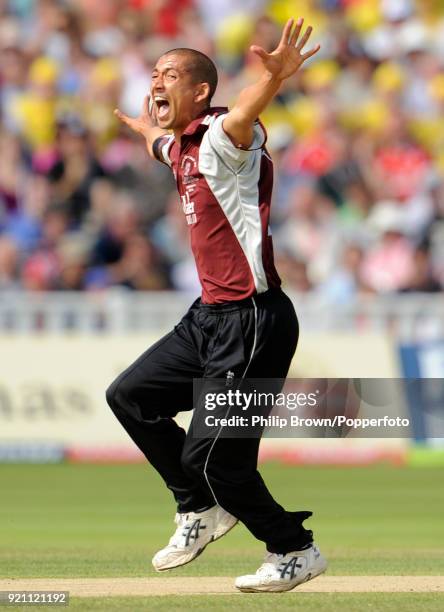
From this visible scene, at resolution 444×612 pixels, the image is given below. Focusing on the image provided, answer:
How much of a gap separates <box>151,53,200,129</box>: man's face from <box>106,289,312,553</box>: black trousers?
0.89 meters

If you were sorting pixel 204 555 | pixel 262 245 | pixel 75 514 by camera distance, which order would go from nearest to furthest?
1. pixel 262 245
2. pixel 204 555
3. pixel 75 514

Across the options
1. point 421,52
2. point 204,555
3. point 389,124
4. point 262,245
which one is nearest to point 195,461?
point 262,245

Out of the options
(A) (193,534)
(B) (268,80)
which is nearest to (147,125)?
(B) (268,80)

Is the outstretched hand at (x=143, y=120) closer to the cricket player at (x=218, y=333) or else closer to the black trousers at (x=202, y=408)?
the cricket player at (x=218, y=333)

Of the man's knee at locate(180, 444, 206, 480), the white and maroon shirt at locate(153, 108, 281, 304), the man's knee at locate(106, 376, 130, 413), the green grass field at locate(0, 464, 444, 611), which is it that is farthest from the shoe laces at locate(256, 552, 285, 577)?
the white and maroon shirt at locate(153, 108, 281, 304)

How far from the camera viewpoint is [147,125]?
777 cm

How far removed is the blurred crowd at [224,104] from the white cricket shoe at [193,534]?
8.07m

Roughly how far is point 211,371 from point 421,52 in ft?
39.8

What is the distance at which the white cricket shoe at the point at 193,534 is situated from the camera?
6.93 metres

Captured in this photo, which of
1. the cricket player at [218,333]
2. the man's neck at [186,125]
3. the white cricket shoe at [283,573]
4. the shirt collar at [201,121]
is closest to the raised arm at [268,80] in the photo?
the cricket player at [218,333]

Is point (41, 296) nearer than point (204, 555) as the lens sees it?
No

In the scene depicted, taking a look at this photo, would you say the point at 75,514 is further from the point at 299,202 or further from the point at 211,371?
the point at 299,202

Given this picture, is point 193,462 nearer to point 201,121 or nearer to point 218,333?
point 218,333

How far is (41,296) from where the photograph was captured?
587 inches
